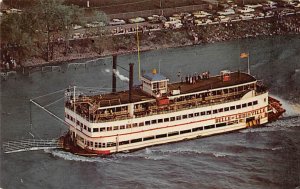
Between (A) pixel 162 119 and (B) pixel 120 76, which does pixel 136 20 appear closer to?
(B) pixel 120 76

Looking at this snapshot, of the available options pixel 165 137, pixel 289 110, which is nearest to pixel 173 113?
pixel 165 137

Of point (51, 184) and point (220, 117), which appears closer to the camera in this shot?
point (51, 184)

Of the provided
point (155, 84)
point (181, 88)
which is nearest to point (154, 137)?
point (155, 84)

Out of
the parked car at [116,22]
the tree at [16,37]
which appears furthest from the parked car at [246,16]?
the tree at [16,37]

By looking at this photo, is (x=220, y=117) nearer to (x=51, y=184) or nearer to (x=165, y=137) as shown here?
(x=165, y=137)

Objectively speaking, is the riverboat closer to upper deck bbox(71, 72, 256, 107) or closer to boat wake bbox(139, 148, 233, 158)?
upper deck bbox(71, 72, 256, 107)

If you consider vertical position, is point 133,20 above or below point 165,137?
above
